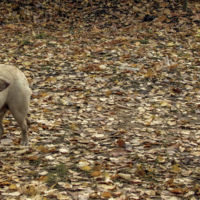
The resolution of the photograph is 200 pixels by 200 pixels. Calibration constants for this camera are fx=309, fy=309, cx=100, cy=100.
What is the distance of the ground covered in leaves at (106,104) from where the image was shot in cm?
356

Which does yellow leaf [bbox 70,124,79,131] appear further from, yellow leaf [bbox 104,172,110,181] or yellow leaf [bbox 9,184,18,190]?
yellow leaf [bbox 9,184,18,190]

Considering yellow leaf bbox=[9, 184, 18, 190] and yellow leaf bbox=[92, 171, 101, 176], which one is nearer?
yellow leaf bbox=[9, 184, 18, 190]

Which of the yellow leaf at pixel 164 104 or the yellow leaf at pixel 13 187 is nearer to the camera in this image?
the yellow leaf at pixel 13 187

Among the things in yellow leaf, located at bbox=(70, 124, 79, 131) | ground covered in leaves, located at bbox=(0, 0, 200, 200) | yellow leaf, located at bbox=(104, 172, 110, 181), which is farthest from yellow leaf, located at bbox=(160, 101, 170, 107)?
yellow leaf, located at bbox=(104, 172, 110, 181)

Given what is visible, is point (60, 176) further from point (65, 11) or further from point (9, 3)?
point (9, 3)

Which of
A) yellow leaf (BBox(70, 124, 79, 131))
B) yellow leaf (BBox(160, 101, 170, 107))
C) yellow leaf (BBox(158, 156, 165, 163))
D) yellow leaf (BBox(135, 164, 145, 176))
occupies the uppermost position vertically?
yellow leaf (BBox(135, 164, 145, 176))

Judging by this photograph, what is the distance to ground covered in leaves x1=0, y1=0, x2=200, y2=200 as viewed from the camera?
11.7 ft

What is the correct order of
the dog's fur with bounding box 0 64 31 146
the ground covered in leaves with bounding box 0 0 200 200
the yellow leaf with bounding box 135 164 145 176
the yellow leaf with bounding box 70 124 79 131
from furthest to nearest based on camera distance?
the yellow leaf with bounding box 70 124 79 131 → the dog's fur with bounding box 0 64 31 146 → the yellow leaf with bounding box 135 164 145 176 → the ground covered in leaves with bounding box 0 0 200 200

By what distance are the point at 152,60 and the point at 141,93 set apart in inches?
74.3

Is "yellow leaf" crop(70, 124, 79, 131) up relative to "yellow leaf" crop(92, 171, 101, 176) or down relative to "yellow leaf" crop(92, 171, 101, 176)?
down

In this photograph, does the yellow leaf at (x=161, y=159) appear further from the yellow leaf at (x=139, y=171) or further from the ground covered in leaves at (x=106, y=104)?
the yellow leaf at (x=139, y=171)

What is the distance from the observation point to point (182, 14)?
37.1 feet

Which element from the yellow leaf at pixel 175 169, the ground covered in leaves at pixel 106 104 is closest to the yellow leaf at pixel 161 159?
the ground covered in leaves at pixel 106 104

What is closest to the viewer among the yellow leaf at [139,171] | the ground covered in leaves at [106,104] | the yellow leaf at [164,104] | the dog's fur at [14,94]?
the ground covered in leaves at [106,104]
